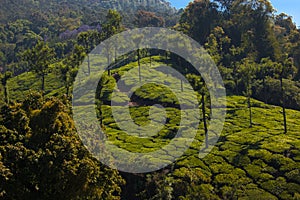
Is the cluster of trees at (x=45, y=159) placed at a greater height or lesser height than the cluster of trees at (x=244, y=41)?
lesser

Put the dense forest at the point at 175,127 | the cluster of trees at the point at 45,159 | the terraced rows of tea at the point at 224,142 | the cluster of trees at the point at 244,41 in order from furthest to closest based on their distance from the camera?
the cluster of trees at the point at 244,41 → the terraced rows of tea at the point at 224,142 → the dense forest at the point at 175,127 → the cluster of trees at the point at 45,159

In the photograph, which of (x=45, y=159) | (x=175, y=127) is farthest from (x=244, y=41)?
(x=45, y=159)

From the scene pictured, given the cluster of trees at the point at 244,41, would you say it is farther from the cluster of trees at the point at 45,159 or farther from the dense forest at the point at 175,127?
the cluster of trees at the point at 45,159

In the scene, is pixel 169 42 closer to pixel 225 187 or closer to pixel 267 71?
pixel 267 71

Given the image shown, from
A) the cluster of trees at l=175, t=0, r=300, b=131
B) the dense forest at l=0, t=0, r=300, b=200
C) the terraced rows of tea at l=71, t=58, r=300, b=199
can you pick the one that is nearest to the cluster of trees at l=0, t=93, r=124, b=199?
the dense forest at l=0, t=0, r=300, b=200

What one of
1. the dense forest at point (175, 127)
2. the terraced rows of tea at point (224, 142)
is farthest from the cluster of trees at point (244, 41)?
the terraced rows of tea at point (224, 142)

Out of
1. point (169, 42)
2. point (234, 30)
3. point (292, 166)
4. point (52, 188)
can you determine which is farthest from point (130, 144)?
point (234, 30)
